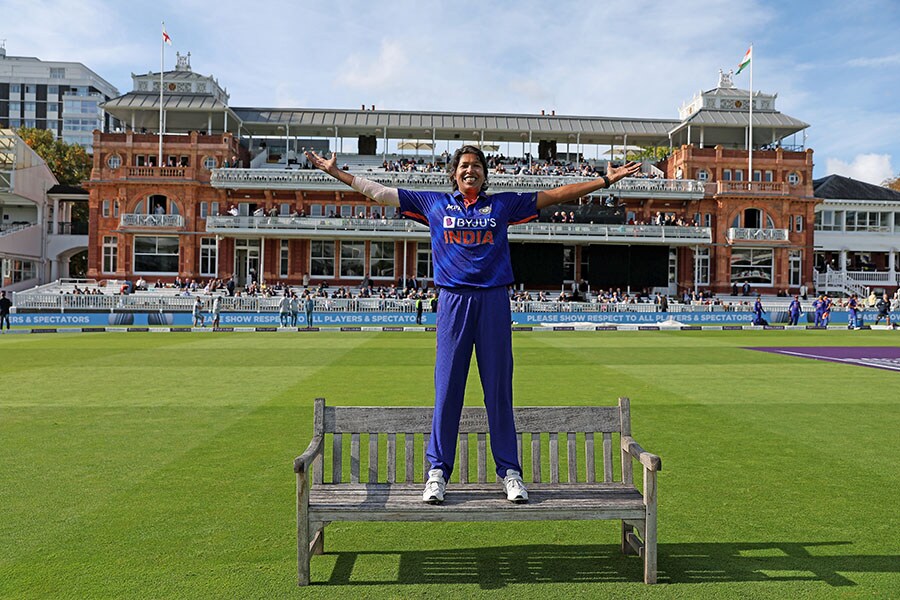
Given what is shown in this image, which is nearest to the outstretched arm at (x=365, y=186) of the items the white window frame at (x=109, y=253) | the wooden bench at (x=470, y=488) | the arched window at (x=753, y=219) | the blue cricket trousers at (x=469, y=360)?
the blue cricket trousers at (x=469, y=360)

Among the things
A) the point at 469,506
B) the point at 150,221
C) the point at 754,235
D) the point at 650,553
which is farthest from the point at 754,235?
the point at 469,506

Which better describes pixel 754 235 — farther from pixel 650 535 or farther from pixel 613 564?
pixel 650 535

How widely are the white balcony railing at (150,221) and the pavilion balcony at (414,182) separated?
3.69 m

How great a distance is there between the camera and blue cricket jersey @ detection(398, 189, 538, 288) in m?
4.50

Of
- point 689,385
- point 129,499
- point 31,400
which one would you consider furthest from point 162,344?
point 129,499

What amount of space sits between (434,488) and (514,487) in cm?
49

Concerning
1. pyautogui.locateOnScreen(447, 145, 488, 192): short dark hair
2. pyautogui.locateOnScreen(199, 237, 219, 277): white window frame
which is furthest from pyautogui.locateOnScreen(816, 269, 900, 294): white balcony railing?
pyautogui.locateOnScreen(447, 145, 488, 192): short dark hair

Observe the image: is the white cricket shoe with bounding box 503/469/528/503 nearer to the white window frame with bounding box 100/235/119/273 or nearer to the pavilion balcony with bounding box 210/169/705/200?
the pavilion balcony with bounding box 210/169/705/200

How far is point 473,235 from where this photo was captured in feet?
15.0

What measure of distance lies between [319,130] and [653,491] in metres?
55.0

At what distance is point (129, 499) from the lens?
5.98 m

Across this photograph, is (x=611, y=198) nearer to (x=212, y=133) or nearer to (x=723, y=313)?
(x=723, y=313)

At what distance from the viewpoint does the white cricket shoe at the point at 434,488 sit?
4.25 meters

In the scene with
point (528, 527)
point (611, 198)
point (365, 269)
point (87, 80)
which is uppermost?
point (87, 80)
